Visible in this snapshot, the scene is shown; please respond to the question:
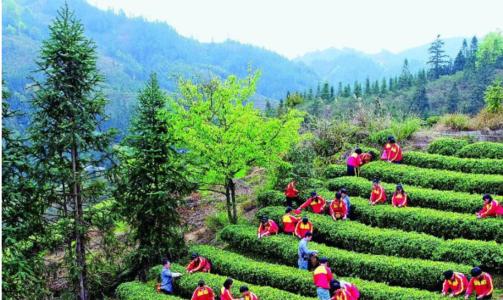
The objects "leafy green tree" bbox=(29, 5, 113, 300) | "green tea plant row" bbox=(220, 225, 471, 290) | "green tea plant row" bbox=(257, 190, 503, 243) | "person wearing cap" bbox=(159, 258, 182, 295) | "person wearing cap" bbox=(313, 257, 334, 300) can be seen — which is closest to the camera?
"person wearing cap" bbox=(313, 257, 334, 300)

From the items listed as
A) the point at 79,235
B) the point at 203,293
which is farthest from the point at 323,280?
the point at 79,235

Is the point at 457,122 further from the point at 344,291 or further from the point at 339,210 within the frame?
the point at 344,291

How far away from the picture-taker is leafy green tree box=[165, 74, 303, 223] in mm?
19625

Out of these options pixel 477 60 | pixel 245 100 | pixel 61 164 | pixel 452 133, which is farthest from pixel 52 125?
pixel 477 60

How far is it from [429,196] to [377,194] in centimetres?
171

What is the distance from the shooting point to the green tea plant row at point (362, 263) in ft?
46.0

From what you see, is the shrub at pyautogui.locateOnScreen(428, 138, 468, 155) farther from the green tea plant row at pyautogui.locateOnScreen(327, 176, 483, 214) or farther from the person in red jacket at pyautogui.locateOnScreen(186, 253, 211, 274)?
the person in red jacket at pyautogui.locateOnScreen(186, 253, 211, 274)

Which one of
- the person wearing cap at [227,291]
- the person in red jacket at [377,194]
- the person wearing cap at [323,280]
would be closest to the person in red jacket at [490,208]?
the person in red jacket at [377,194]

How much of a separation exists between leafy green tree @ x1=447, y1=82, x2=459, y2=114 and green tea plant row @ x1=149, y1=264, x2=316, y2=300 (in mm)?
65700

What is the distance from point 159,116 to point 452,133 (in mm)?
13394

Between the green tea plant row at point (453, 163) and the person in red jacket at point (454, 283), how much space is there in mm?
7752

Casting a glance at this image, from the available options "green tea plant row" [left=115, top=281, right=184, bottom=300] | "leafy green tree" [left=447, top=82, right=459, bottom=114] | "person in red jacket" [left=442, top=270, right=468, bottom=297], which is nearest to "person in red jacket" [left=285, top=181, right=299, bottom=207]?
"green tea plant row" [left=115, top=281, right=184, bottom=300]

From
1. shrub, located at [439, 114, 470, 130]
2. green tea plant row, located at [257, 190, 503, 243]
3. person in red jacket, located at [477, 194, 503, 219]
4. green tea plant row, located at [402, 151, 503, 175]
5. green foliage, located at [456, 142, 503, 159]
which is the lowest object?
green tea plant row, located at [257, 190, 503, 243]

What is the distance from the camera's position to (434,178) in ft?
64.3
